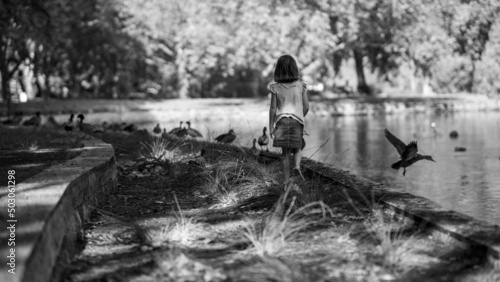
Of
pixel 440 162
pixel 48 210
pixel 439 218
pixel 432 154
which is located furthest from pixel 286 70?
pixel 432 154

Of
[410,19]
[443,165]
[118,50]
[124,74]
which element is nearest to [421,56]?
[410,19]

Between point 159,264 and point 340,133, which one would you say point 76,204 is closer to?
point 159,264

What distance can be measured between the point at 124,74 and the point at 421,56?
70.6 ft

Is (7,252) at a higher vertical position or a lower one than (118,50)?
lower

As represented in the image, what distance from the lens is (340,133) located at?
21625mm

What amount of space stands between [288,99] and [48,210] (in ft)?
11.6

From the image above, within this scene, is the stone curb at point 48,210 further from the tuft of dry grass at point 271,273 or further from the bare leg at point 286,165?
the bare leg at point 286,165

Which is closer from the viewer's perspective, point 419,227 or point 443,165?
point 419,227

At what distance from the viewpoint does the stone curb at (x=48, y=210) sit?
3.92 meters

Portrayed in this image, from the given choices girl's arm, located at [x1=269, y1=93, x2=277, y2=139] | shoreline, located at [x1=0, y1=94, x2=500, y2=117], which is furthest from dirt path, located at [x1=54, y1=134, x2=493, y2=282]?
shoreline, located at [x1=0, y1=94, x2=500, y2=117]

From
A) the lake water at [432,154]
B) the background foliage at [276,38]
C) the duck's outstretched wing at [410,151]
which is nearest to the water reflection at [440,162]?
the lake water at [432,154]

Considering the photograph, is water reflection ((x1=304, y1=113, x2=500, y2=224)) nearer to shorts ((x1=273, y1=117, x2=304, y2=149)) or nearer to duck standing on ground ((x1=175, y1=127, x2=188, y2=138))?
shorts ((x1=273, y1=117, x2=304, y2=149))

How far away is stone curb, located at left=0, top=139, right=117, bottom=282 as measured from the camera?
→ 12.9 feet

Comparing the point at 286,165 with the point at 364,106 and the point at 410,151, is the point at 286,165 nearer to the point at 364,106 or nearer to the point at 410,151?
the point at 410,151
